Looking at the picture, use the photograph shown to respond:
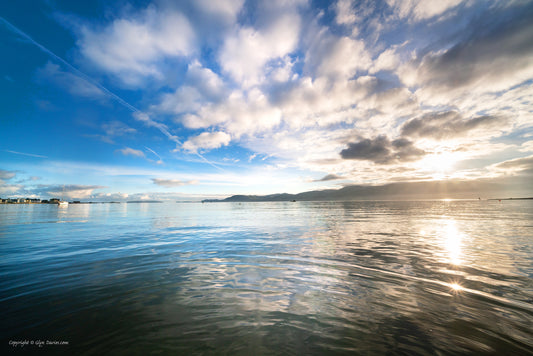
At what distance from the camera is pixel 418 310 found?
21.4ft

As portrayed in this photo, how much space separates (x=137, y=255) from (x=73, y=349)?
10291mm

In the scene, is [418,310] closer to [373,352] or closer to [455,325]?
[455,325]

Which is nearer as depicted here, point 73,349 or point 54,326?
point 73,349

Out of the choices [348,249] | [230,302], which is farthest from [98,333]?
[348,249]

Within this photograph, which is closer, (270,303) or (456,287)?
(270,303)

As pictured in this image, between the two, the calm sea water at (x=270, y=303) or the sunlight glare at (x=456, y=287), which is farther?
the sunlight glare at (x=456, y=287)

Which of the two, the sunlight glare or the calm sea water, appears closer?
the calm sea water

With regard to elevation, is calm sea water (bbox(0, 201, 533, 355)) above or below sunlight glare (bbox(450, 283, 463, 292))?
above

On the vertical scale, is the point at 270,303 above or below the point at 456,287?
above

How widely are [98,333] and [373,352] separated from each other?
6885 millimetres

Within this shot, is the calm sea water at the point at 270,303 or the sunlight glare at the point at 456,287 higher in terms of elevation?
the calm sea water at the point at 270,303

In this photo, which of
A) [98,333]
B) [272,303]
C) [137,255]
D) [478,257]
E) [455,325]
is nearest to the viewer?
[98,333]

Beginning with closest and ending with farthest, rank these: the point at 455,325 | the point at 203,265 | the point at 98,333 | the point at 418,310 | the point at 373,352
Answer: the point at 373,352 → the point at 98,333 → the point at 455,325 → the point at 418,310 → the point at 203,265

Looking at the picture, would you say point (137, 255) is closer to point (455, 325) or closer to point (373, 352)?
point (373, 352)
